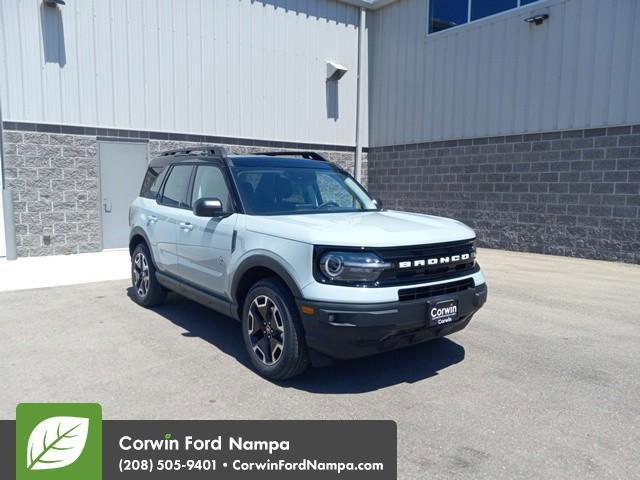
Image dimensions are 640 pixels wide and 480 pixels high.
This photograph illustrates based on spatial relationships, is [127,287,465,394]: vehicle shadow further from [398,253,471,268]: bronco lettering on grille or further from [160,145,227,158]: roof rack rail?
[160,145,227,158]: roof rack rail

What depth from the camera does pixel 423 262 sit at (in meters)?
3.67

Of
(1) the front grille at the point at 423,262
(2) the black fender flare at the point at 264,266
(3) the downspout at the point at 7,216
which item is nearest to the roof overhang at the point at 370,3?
(3) the downspout at the point at 7,216

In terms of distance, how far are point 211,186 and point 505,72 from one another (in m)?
9.11

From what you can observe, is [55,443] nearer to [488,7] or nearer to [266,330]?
[266,330]

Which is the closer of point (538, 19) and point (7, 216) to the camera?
point (7, 216)

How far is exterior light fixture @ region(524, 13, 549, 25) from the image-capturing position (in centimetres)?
1044

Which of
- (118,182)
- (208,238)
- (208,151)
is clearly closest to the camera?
(208,238)

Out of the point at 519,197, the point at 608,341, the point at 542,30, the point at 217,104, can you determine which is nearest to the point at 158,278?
the point at 608,341

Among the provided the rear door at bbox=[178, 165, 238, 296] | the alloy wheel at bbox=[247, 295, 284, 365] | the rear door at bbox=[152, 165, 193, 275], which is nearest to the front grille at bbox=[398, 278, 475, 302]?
the alloy wheel at bbox=[247, 295, 284, 365]

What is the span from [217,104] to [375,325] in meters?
9.84

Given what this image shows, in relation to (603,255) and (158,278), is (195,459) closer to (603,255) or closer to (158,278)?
(158,278)

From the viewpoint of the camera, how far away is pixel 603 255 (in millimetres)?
10109

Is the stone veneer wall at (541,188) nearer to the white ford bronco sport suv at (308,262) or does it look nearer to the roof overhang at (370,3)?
the roof overhang at (370,3)

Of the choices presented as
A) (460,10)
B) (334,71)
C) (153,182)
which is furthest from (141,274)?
(460,10)
